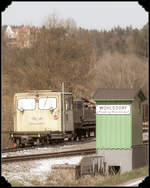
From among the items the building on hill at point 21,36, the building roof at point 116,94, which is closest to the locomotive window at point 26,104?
the building roof at point 116,94

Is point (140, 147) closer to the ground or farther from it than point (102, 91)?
closer to the ground

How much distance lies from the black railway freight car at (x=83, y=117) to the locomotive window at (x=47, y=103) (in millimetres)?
3583

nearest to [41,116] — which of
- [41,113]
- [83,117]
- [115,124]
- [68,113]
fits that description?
[41,113]

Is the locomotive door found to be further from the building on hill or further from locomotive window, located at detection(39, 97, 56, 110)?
the building on hill

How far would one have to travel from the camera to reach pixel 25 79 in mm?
32281

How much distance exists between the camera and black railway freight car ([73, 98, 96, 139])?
106ft

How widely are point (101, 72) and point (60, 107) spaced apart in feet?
14.6

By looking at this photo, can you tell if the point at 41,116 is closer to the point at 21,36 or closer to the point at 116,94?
the point at 116,94

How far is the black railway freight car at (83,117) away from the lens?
106 ft

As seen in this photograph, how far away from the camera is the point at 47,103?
28.3m

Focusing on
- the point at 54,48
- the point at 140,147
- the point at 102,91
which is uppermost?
the point at 54,48

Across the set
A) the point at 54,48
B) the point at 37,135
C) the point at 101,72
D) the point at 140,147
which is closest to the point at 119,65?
the point at 101,72

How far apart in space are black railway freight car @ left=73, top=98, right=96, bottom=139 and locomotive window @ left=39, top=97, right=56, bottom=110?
11.8ft

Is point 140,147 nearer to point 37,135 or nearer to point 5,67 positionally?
point 37,135
